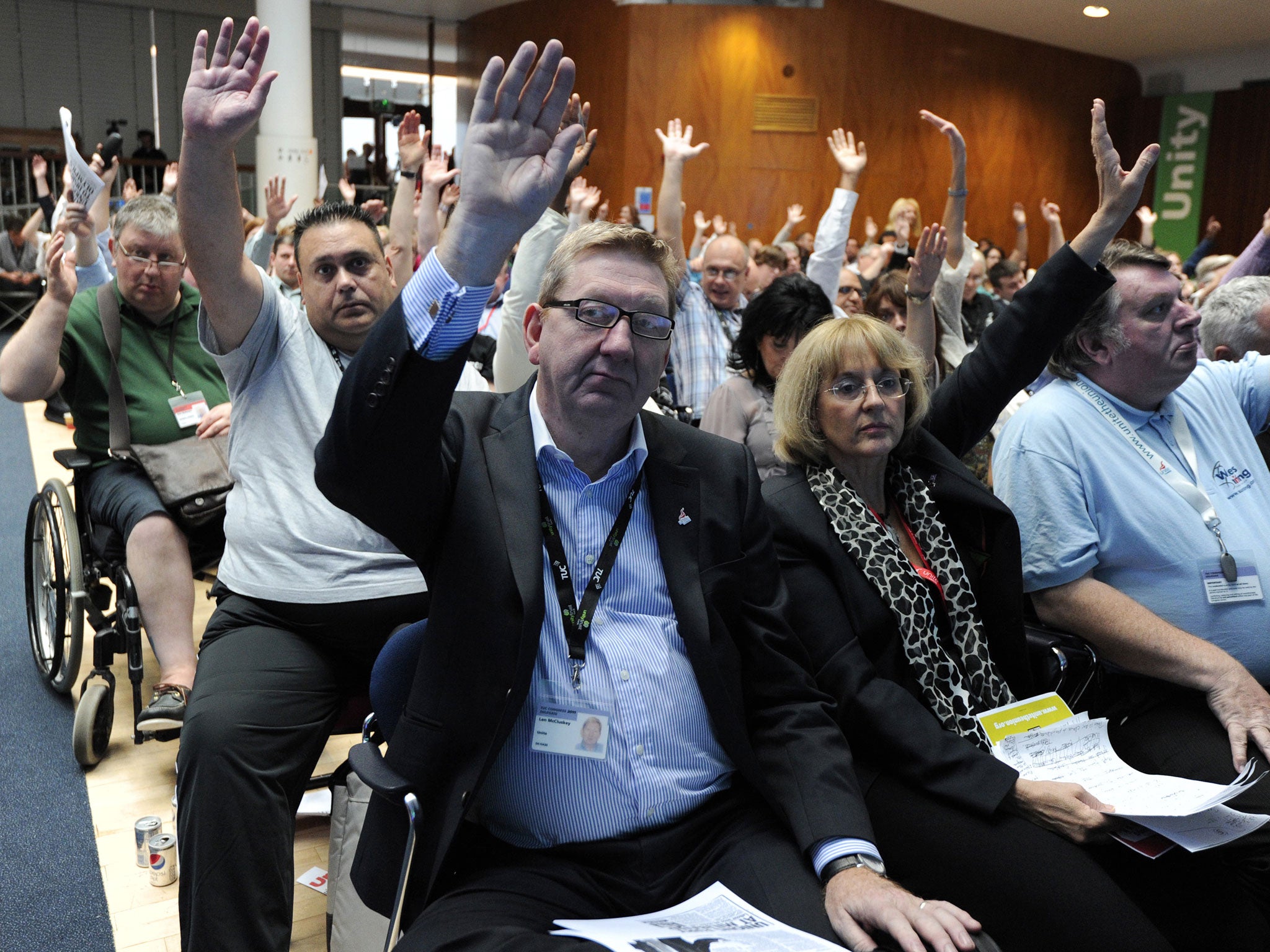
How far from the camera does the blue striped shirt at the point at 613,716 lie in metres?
1.41

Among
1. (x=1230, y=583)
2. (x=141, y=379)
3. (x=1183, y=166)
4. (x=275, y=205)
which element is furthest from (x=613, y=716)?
(x=1183, y=166)

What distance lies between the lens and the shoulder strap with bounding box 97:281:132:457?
9.60ft

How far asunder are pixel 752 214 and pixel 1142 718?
34.2ft

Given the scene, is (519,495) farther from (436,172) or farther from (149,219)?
(436,172)

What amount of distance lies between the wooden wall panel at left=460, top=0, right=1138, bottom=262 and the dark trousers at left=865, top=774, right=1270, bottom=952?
10.6 meters

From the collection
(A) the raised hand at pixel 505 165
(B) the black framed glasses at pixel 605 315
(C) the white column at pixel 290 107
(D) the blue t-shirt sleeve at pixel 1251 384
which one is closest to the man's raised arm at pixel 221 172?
(A) the raised hand at pixel 505 165

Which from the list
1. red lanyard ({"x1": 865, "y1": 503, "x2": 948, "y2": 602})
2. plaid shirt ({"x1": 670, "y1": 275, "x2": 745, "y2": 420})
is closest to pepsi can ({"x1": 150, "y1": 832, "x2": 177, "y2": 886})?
red lanyard ({"x1": 865, "y1": 503, "x2": 948, "y2": 602})

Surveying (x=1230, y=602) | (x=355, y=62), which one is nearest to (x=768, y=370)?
(x=1230, y=602)

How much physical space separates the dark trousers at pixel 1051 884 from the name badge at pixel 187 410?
2.27m

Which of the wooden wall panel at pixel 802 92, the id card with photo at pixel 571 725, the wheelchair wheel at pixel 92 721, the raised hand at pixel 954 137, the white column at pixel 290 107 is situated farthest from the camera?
the wooden wall panel at pixel 802 92

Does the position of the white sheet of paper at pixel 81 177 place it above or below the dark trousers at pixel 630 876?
above

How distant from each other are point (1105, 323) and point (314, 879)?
2.19 metres

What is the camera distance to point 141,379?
9.87ft

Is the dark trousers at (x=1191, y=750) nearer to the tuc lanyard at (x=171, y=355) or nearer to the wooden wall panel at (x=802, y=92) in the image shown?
the tuc lanyard at (x=171, y=355)
